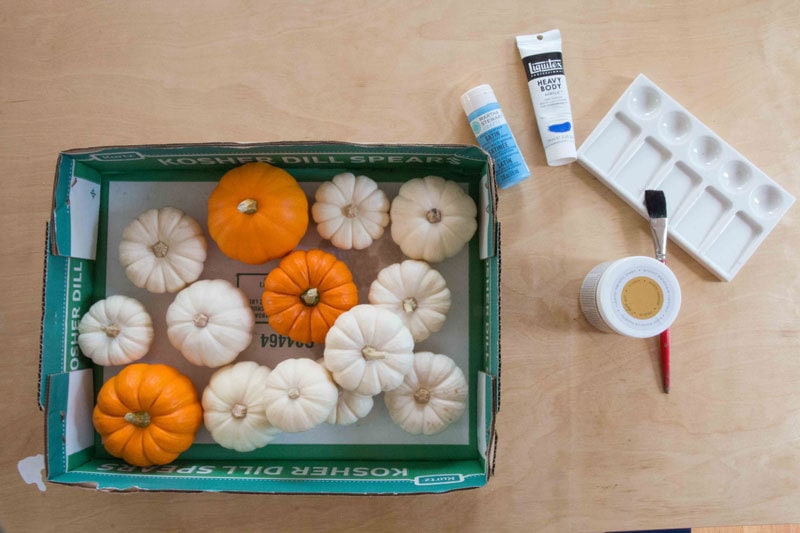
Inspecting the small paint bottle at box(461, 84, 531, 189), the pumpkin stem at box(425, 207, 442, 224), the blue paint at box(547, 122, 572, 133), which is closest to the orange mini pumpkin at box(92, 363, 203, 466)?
the pumpkin stem at box(425, 207, 442, 224)

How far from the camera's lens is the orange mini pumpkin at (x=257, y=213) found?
2.85 feet

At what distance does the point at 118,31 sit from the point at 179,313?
1.75ft

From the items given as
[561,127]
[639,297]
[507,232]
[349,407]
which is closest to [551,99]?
[561,127]

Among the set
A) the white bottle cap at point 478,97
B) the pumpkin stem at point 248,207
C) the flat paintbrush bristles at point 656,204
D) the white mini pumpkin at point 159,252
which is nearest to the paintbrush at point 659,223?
the flat paintbrush bristles at point 656,204

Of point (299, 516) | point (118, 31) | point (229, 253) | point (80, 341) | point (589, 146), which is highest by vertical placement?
point (118, 31)

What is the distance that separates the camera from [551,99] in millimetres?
954

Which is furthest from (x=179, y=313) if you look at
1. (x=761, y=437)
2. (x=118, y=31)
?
(x=761, y=437)

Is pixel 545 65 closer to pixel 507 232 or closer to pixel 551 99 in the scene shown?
pixel 551 99

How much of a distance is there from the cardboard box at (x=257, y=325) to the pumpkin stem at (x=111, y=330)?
5cm

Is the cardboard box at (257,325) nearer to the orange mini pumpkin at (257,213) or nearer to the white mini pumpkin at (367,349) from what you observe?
the orange mini pumpkin at (257,213)

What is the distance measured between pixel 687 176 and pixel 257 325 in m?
0.83

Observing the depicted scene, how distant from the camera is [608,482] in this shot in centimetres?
97

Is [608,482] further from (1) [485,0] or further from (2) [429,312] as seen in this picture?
(1) [485,0]

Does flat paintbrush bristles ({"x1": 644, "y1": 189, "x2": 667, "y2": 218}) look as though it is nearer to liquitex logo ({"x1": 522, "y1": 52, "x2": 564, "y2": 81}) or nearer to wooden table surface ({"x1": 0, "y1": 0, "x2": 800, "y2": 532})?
wooden table surface ({"x1": 0, "y1": 0, "x2": 800, "y2": 532})
